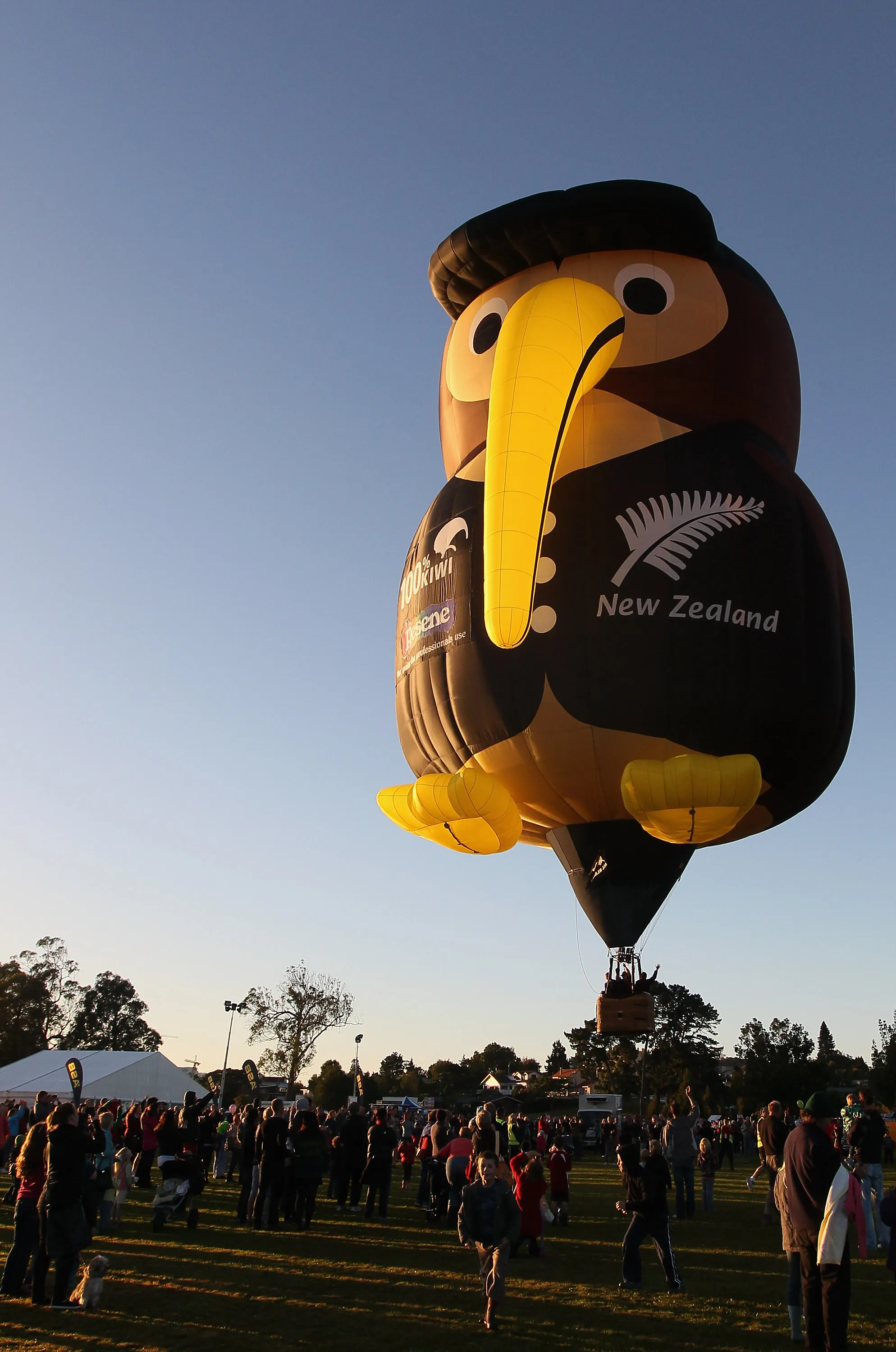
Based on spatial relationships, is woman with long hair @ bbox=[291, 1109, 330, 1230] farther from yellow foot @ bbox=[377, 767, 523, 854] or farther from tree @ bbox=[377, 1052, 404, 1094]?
tree @ bbox=[377, 1052, 404, 1094]

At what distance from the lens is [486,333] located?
17297 mm

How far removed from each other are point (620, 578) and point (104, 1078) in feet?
77.8

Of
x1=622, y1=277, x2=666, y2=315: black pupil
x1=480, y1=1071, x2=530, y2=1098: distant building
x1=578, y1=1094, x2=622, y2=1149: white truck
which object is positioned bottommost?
x1=578, y1=1094, x2=622, y2=1149: white truck

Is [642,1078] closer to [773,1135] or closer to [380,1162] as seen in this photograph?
[380,1162]

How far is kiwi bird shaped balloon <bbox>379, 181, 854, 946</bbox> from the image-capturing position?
14406mm

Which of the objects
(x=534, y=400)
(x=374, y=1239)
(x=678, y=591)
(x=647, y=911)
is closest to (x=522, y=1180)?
(x=374, y=1239)

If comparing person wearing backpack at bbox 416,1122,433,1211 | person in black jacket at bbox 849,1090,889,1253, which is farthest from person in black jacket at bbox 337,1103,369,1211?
person in black jacket at bbox 849,1090,889,1253

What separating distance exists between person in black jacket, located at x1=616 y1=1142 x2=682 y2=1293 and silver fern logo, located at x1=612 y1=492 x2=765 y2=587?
7918 mm

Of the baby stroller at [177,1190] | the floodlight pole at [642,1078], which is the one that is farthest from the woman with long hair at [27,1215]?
the floodlight pole at [642,1078]

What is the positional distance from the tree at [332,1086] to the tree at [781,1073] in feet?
67.8

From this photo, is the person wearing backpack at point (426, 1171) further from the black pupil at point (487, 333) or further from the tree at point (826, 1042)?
the tree at point (826, 1042)

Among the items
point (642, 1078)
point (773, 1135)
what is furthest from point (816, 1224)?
point (642, 1078)

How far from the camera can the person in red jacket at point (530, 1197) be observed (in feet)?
32.3

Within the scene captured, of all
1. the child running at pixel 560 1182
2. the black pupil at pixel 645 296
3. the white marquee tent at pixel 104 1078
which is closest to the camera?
the child running at pixel 560 1182
